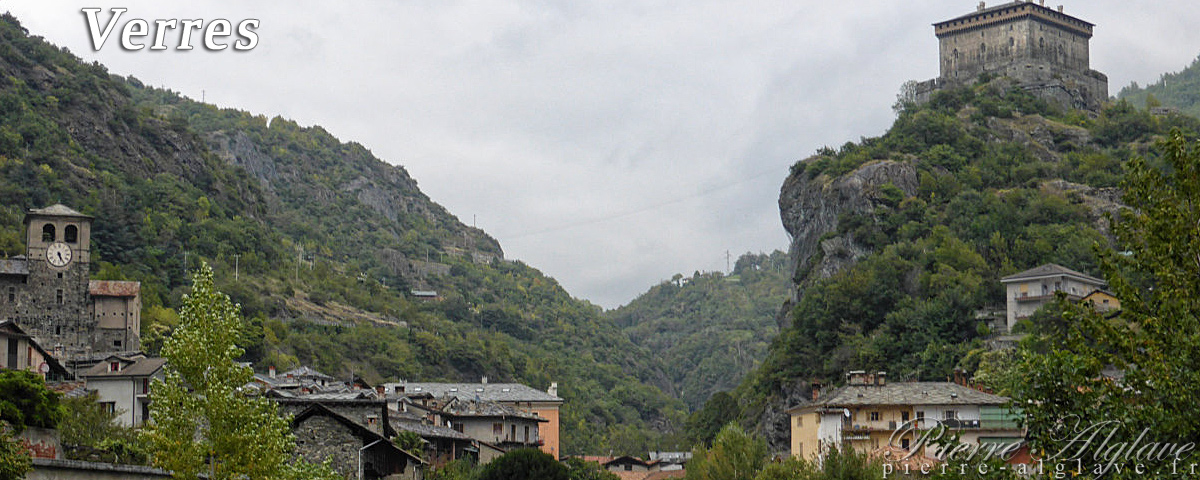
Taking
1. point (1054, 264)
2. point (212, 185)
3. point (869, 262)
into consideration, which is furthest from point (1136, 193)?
point (212, 185)

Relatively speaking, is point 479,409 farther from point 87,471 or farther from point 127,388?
point 87,471

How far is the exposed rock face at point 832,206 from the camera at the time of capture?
12631 cm

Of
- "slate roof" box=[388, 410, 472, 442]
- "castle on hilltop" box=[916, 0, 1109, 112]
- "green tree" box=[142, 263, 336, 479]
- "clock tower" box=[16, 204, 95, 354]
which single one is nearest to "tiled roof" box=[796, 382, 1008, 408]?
"slate roof" box=[388, 410, 472, 442]

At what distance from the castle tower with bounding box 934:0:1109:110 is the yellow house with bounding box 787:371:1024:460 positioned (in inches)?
3063

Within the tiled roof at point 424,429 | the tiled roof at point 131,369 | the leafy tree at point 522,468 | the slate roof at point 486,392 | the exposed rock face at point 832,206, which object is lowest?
the leafy tree at point 522,468

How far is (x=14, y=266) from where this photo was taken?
9381 cm

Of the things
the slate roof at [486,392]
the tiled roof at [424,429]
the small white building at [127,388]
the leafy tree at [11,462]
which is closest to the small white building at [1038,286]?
the slate roof at [486,392]

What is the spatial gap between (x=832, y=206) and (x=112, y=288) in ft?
202

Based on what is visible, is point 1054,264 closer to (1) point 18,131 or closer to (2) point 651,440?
(2) point 651,440

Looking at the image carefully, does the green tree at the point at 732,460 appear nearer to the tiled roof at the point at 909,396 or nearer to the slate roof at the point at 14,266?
the tiled roof at the point at 909,396

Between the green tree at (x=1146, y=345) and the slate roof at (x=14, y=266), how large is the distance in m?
82.4

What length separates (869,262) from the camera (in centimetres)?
11719

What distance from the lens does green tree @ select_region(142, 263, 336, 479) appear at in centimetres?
2892

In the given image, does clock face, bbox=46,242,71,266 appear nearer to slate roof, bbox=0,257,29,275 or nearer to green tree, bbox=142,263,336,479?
slate roof, bbox=0,257,29,275
